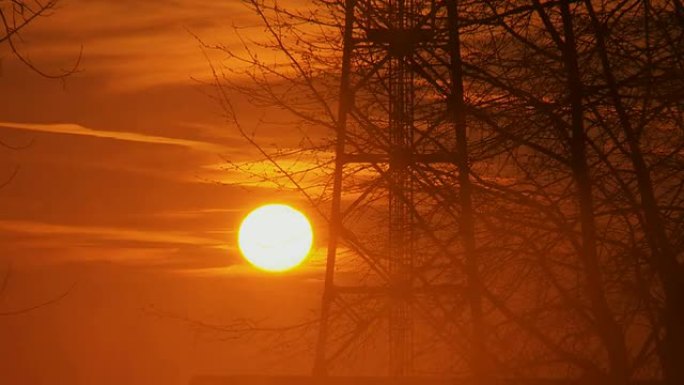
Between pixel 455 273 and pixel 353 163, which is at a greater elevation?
pixel 353 163

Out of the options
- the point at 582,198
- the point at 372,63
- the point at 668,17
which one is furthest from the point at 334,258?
the point at 668,17

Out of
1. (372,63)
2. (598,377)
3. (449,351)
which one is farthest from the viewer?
(372,63)

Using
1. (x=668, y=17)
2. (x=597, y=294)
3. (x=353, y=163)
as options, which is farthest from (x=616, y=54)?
(x=353, y=163)

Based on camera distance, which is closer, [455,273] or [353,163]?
[455,273]

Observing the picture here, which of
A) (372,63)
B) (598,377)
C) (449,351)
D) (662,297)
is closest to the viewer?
(598,377)

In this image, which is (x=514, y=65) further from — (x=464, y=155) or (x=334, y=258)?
(x=334, y=258)

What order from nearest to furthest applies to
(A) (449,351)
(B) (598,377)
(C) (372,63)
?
(B) (598,377)
(A) (449,351)
(C) (372,63)

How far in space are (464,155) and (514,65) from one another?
99 centimetres

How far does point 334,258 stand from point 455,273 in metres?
2.73

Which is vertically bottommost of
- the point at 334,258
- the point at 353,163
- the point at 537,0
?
the point at 334,258

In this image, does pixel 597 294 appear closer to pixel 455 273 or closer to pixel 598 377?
pixel 598 377

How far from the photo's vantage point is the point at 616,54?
10.5m

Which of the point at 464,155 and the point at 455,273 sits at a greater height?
the point at 464,155

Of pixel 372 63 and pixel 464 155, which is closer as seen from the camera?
pixel 464 155
